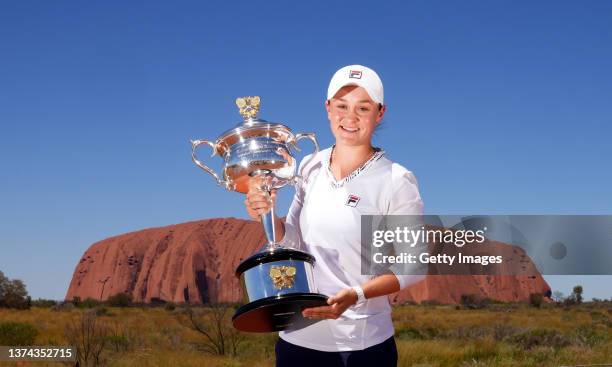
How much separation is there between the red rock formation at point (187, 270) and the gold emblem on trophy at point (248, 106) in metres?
54.4

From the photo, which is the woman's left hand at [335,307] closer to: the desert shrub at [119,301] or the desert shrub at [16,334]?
the desert shrub at [16,334]

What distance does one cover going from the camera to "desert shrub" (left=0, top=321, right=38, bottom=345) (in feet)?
57.9

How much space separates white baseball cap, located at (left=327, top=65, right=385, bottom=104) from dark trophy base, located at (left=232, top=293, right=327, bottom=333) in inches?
35.6

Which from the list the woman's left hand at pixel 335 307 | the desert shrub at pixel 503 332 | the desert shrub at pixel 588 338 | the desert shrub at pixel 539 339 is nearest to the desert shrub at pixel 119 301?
the desert shrub at pixel 503 332

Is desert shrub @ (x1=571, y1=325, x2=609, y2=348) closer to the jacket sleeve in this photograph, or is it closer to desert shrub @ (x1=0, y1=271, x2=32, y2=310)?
the jacket sleeve

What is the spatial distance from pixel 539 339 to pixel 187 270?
49289 millimetres

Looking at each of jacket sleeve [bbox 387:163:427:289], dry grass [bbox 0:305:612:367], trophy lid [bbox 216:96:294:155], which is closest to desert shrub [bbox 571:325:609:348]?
dry grass [bbox 0:305:612:367]

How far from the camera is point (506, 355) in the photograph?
13859 millimetres

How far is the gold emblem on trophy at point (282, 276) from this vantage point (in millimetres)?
3072

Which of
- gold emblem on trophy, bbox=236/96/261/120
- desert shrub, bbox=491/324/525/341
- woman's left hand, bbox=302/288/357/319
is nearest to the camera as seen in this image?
woman's left hand, bbox=302/288/357/319

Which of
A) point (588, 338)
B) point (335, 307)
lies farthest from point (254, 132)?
point (588, 338)

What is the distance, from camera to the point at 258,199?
11.2 feet

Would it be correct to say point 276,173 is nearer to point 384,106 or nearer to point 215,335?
point 384,106

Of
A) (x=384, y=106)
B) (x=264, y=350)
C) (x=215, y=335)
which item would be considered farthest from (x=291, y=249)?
(x=215, y=335)
